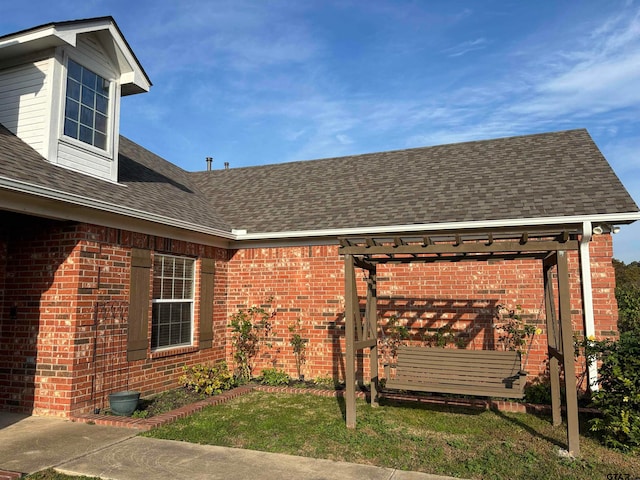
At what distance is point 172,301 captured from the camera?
338 inches

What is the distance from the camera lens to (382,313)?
893 cm

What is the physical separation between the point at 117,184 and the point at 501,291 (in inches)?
275

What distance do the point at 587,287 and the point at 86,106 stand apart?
8809 mm

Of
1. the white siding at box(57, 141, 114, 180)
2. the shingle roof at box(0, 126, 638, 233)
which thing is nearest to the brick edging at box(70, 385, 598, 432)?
the shingle roof at box(0, 126, 638, 233)

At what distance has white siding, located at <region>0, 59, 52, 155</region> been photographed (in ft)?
23.7

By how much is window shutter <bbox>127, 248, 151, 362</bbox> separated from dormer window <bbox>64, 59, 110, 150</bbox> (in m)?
2.12

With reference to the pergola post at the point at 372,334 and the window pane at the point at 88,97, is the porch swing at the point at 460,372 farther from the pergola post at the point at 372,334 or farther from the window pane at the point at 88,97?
the window pane at the point at 88,97

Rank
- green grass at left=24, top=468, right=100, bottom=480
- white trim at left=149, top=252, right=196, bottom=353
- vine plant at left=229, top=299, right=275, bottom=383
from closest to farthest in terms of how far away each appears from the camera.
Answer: green grass at left=24, top=468, right=100, bottom=480, white trim at left=149, top=252, right=196, bottom=353, vine plant at left=229, top=299, right=275, bottom=383

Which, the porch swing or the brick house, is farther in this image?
the brick house

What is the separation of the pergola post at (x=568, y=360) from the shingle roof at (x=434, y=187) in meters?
2.43

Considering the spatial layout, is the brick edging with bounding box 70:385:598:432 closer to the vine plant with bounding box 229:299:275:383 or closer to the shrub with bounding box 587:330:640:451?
the vine plant with bounding box 229:299:275:383

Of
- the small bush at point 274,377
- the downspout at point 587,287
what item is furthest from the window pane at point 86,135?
the downspout at point 587,287

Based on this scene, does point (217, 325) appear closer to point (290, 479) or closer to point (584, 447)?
point (290, 479)

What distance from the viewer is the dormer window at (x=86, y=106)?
299 inches
